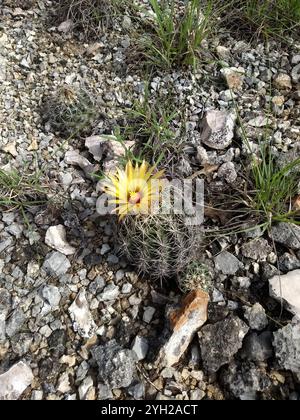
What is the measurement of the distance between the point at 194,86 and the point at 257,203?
83 cm

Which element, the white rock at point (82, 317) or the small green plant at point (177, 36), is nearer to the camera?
the white rock at point (82, 317)

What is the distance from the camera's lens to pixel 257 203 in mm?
1887

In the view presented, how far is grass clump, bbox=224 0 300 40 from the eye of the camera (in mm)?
2410

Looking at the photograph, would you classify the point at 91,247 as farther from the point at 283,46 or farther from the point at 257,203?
the point at 283,46

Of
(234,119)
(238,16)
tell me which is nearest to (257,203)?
(234,119)

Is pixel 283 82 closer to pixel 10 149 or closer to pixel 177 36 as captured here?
pixel 177 36

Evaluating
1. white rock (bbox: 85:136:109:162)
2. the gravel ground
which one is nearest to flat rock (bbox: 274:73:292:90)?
the gravel ground

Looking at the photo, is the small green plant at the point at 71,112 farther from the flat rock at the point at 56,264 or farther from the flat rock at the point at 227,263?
the flat rock at the point at 227,263

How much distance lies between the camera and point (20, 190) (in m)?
2.04

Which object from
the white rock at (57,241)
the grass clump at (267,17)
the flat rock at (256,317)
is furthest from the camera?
the grass clump at (267,17)

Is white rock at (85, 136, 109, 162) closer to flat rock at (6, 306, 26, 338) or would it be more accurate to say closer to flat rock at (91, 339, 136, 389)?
flat rock at (6, 306, 26, 338)

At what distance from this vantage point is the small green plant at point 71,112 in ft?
7.10

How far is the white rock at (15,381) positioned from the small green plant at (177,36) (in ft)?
5.66

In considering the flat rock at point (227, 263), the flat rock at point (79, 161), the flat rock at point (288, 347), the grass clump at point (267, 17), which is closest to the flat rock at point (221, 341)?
the flat rock at point (288, 347)
